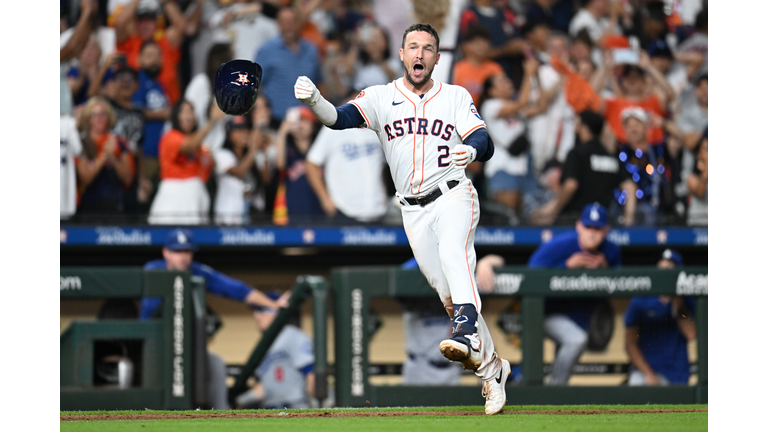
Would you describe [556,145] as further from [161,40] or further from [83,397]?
[83,397]

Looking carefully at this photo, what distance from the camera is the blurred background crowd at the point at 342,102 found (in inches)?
332

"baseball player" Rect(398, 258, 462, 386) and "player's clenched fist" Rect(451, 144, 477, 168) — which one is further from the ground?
"player's clenched fist" Rect(451, 144, 477, 168)

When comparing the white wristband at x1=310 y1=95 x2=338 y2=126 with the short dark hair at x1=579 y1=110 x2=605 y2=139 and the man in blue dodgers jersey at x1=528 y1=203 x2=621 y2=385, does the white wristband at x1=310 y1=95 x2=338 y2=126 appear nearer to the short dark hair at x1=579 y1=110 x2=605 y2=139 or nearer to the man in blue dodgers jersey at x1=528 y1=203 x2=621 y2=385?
the man in blue dodgers jersey at x1=528 y1=203 x2=621 y2=385

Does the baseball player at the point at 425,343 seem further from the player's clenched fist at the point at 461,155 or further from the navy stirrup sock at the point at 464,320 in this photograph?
the player's clenched fist at the point at 461,155

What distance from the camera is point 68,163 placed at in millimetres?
8266

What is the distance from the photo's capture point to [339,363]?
635cm

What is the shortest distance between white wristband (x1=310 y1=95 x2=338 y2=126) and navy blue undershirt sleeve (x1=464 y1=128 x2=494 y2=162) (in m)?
0.66

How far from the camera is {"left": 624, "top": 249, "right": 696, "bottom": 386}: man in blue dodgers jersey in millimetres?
6324

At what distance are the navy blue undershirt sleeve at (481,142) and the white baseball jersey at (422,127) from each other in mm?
65

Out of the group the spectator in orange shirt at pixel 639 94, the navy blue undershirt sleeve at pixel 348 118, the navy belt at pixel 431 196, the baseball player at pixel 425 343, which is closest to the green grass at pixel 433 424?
the navy belt at pixel 431 196

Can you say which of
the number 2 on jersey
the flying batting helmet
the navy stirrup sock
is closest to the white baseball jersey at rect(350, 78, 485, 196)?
the number 2 on jersey

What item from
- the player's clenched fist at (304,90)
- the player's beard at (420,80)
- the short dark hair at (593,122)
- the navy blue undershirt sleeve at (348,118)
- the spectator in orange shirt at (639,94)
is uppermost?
the spectator in orange shirt at (639,94)

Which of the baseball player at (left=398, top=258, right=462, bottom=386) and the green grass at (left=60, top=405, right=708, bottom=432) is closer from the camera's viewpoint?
the green grass at (left=60, top=405, right=708, bottom=432)

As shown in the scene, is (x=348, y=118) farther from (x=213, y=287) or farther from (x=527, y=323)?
(x=213, y=287)
